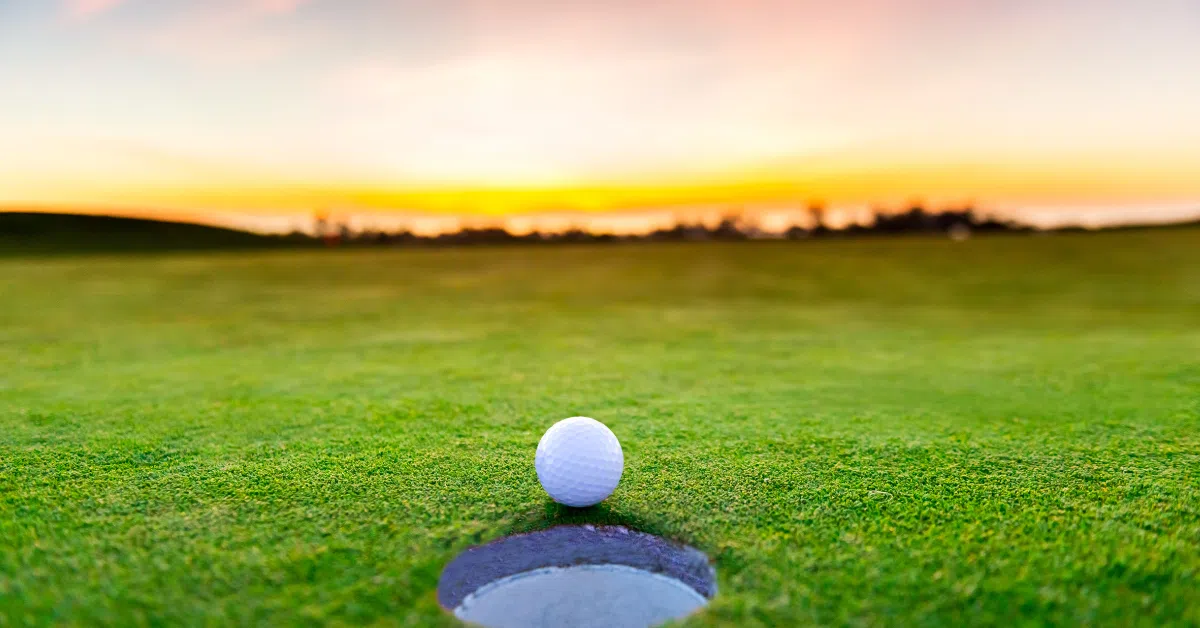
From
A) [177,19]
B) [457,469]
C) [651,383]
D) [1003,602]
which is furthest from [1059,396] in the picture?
[177,19]

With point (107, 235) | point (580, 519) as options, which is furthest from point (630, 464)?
point (107, 235)

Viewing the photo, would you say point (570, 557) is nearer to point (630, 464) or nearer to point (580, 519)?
point (580, 519)

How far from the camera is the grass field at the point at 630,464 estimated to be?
6.73 feet

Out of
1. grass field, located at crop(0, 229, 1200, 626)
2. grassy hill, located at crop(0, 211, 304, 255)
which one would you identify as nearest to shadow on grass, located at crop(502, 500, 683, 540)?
grass field, located at crop(0, 229, 1200, 626)

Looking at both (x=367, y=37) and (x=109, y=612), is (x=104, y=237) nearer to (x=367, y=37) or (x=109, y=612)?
(x=367, y=37)

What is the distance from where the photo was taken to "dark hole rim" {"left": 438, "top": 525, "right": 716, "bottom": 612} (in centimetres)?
238

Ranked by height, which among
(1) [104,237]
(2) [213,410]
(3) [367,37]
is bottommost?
(2) [213,410]

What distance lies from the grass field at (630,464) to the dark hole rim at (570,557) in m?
0.06

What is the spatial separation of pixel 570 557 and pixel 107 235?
3839cm

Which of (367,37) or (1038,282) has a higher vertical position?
(367,37)

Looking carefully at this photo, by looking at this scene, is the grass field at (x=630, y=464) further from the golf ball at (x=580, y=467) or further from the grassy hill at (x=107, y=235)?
the grassy hill at (x=107, y=235)

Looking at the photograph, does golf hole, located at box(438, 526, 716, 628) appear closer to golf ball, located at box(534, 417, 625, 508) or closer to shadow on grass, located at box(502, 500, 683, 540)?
shadow on grass, located at box(502, 500, 683, 540)

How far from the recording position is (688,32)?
434 inches

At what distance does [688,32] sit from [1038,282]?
13.9 metres
